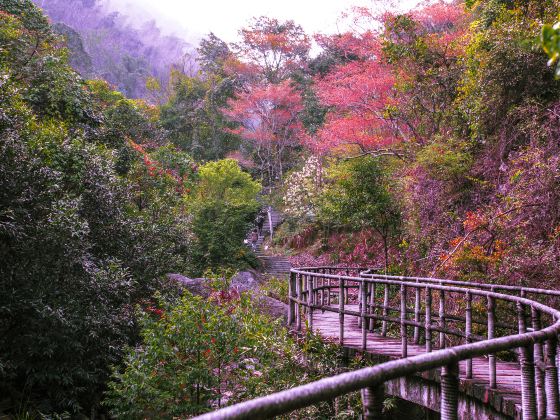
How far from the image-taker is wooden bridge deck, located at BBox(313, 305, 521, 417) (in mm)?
4055

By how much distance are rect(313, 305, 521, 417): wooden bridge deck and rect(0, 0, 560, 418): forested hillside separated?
0.66m

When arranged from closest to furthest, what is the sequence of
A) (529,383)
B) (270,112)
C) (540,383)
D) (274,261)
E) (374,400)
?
(374,400)
(529,383)
(540,383)
(274,261)
(270,112)

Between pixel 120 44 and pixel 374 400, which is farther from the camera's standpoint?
pixel 120 44

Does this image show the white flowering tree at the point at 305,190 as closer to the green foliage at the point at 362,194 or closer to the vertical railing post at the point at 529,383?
the green foliage at the point at 362,194

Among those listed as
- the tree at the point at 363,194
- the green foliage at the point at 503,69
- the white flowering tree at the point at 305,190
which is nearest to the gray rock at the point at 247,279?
the white flowering tree at the point at 305,190

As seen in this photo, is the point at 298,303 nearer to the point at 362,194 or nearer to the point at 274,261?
the point at 362,194

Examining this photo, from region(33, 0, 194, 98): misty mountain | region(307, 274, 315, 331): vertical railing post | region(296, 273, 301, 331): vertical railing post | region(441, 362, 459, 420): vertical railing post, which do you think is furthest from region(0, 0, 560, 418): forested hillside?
region(33, 0, 194, 98): misty mountain

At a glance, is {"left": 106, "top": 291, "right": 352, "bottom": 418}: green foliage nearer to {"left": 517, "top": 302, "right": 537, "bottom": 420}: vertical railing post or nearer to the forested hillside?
the forested hillside

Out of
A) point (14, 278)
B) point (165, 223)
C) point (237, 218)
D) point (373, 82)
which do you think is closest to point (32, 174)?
point (14, 278)

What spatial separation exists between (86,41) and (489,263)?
60.7 meters

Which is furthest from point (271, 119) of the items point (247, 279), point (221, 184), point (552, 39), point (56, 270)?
point (552, 39)

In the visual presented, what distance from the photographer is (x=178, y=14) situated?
75.0m

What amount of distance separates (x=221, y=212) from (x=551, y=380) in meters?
19.8

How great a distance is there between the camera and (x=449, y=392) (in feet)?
5.67
